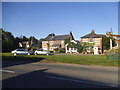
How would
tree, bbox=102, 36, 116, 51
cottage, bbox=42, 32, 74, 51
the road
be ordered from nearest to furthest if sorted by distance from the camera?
the road, tree, bbox=102, 36, 116, 51, cottage, bbox=42, 32, 74, 51

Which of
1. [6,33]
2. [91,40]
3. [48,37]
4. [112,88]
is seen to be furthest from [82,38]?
[112,88]

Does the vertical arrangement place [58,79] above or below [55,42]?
below

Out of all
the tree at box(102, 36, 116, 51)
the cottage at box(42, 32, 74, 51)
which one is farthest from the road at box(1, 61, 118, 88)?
the cottage at box(42, 32, 74, 51)

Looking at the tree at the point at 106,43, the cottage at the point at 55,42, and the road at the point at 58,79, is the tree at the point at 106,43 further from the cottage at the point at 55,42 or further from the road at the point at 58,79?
the road at the point at 58,79

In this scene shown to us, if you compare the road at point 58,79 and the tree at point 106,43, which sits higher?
the tree at point 106,43

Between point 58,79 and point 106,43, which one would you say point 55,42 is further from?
point 58,79

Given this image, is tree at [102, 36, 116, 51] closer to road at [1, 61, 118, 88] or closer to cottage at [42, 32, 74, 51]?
cottage at [42, 32, 74, 51]

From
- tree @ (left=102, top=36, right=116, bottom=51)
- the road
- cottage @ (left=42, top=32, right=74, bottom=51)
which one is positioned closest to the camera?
the road

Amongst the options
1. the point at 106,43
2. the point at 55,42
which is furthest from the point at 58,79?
the point at 55,42

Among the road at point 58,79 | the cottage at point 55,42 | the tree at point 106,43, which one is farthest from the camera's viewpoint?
the cottage at point 55,42

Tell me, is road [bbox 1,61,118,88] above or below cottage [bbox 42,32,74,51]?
below

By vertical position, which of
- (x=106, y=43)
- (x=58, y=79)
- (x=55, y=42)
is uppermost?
(x=55, y=42)

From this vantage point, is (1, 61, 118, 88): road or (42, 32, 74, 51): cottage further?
(42, 32, 74, 51): cottage

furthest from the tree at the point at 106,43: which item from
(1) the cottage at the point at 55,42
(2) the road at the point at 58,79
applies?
(2) the road at the point at 58,79
